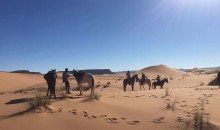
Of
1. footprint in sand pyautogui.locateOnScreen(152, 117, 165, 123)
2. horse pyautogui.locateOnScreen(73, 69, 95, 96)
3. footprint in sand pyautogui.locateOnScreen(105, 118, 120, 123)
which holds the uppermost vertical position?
horse pyautogui.locateOnScreen(73, 69, 95, 96)

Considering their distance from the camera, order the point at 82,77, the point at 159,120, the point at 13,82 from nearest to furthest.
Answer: the point at 159,120 → the point at 82,77 → the point at 13,82

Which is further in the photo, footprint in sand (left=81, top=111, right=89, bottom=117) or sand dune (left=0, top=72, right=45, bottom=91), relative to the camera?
sand dune (left=0, top=72, right=45, bottom=91)

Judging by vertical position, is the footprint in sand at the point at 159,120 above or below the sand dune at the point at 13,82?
below

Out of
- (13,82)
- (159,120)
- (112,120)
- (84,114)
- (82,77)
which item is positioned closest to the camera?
(112,120)

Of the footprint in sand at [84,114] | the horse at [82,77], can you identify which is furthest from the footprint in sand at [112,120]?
the horse at [82,77]

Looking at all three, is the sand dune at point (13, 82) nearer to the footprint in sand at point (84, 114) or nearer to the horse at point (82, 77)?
the horse at point (82, 77)

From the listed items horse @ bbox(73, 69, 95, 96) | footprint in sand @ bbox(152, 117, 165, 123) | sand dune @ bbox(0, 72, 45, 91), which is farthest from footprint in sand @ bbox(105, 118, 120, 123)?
sand dune @ bbox(0, 72, 45, 91)

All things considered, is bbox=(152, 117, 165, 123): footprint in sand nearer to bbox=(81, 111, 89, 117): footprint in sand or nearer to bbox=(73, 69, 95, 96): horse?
bbox=(81, 111, 89, 117): footprint in sand

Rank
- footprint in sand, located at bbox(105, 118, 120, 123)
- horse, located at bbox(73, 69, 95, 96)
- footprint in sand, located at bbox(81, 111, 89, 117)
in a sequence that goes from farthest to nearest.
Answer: horse, located at bbox(73, 69, 95, 96) < footprint in sand, located at bbox(81, 111, 89, 117) < footprint in sand, located at bbox(105, 118, 120, 123)

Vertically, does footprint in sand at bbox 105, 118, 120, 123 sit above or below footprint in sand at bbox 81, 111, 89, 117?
below

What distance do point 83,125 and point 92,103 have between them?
11.1 ft

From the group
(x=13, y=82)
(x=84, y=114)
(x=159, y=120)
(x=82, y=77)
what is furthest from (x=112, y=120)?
(x=13, y=82)

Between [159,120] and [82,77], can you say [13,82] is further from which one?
[159,120]

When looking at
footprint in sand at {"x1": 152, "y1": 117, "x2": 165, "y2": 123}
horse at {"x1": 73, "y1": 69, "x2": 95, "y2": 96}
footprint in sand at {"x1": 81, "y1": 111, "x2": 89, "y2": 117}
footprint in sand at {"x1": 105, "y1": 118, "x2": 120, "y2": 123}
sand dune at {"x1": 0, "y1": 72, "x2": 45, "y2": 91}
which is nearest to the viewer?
footprint in sand at {"x1": 105, "y1": 118, "x2": 120, "y2": 123}
